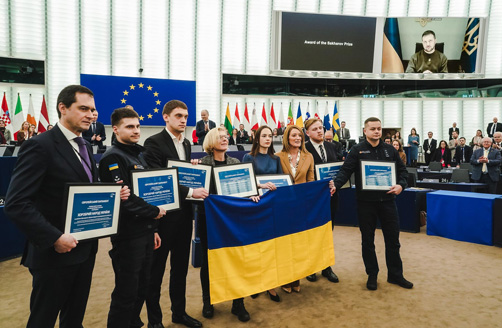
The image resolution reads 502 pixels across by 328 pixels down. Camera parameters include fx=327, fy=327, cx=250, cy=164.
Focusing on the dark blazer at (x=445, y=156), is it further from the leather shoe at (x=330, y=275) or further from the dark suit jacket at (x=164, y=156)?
the dark suit jacket at (x=164, y=156)

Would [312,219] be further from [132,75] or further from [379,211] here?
[132,75]

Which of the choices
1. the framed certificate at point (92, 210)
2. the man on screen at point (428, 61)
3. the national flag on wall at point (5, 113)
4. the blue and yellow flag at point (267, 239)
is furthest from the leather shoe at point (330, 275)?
the man on screen at point (428, 61)

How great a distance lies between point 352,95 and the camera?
659 inches

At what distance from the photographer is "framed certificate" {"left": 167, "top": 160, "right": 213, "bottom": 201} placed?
265 centimetres

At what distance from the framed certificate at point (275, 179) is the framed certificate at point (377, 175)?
2.71 ft

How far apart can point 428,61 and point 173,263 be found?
1649cm

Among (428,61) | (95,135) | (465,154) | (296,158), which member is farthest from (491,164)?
Answer: (95,135)

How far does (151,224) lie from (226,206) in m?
0.69

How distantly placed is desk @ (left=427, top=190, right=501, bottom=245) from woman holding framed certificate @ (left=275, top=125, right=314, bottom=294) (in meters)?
3.23

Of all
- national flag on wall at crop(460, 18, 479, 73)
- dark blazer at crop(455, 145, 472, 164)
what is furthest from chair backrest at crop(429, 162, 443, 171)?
national flag on wall at crop(460, 18, 479, 73)

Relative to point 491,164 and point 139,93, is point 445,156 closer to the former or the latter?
point 491,164

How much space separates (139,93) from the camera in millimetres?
12883

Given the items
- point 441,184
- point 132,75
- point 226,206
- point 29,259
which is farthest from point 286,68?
point 29,259

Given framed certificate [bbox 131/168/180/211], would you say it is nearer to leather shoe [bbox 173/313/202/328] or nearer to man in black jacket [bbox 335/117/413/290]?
leather shoe [bbox 173/313/202/328]
